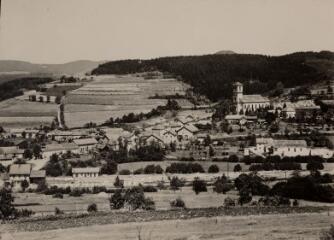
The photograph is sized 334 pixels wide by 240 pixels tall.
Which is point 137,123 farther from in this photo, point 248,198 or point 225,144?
point 248,198

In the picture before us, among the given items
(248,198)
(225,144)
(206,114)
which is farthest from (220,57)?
(248,198)

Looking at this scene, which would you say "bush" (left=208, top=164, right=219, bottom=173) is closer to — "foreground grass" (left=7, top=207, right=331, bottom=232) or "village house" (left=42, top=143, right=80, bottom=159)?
"foreground grass" (left=7, top=207, right=331, bottom=232)

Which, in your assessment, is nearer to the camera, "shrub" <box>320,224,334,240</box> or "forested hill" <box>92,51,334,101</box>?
"shrub" <box>320,224,334,240</box>

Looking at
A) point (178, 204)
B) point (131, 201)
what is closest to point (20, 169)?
point (131, 201)

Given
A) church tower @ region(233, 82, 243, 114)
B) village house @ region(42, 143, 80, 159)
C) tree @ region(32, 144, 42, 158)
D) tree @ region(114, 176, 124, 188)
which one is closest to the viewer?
tree @ region(114, 176, 124, 188)

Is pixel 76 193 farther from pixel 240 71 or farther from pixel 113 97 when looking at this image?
pixel 240 71

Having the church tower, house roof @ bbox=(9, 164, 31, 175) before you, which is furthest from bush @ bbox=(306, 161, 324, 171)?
the church tower
